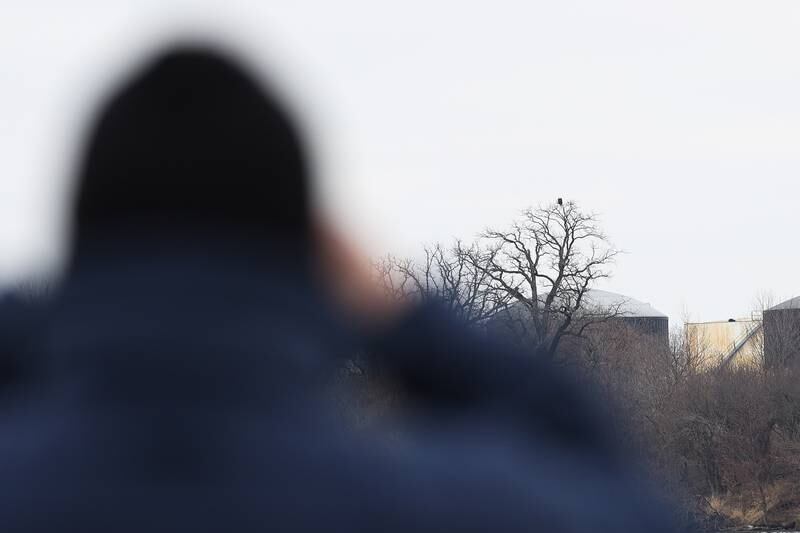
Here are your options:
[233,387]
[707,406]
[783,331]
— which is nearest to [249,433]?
[233,387]

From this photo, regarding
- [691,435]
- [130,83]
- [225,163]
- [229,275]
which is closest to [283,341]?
[229,275]

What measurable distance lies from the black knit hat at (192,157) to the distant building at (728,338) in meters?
54.9

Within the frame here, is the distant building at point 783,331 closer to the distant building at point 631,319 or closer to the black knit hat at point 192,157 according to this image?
the distant building at point 631,319

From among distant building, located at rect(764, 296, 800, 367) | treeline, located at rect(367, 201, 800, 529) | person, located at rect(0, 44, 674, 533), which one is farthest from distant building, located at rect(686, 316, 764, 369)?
person, located at rect(0, 44, 674, 533)

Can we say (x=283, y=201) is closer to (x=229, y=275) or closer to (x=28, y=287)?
(x=229, y=275)

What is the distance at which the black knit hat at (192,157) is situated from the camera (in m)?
3.92

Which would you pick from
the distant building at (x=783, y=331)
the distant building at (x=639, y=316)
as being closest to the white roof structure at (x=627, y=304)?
the distant building at (x=639, y=316)

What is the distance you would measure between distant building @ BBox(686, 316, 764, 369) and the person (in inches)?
2143

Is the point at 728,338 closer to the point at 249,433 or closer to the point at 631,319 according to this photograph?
the point at 631,319

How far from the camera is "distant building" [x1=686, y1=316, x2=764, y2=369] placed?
60.6 m

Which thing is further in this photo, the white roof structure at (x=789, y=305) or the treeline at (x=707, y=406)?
the white roof structure at (x=789, y=305)

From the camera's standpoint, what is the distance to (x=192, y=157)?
4074mm

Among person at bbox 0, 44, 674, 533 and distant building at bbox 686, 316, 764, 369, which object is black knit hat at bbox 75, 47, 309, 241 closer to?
person at bbox 0, 44, 674, 533

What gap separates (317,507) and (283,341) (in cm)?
69
